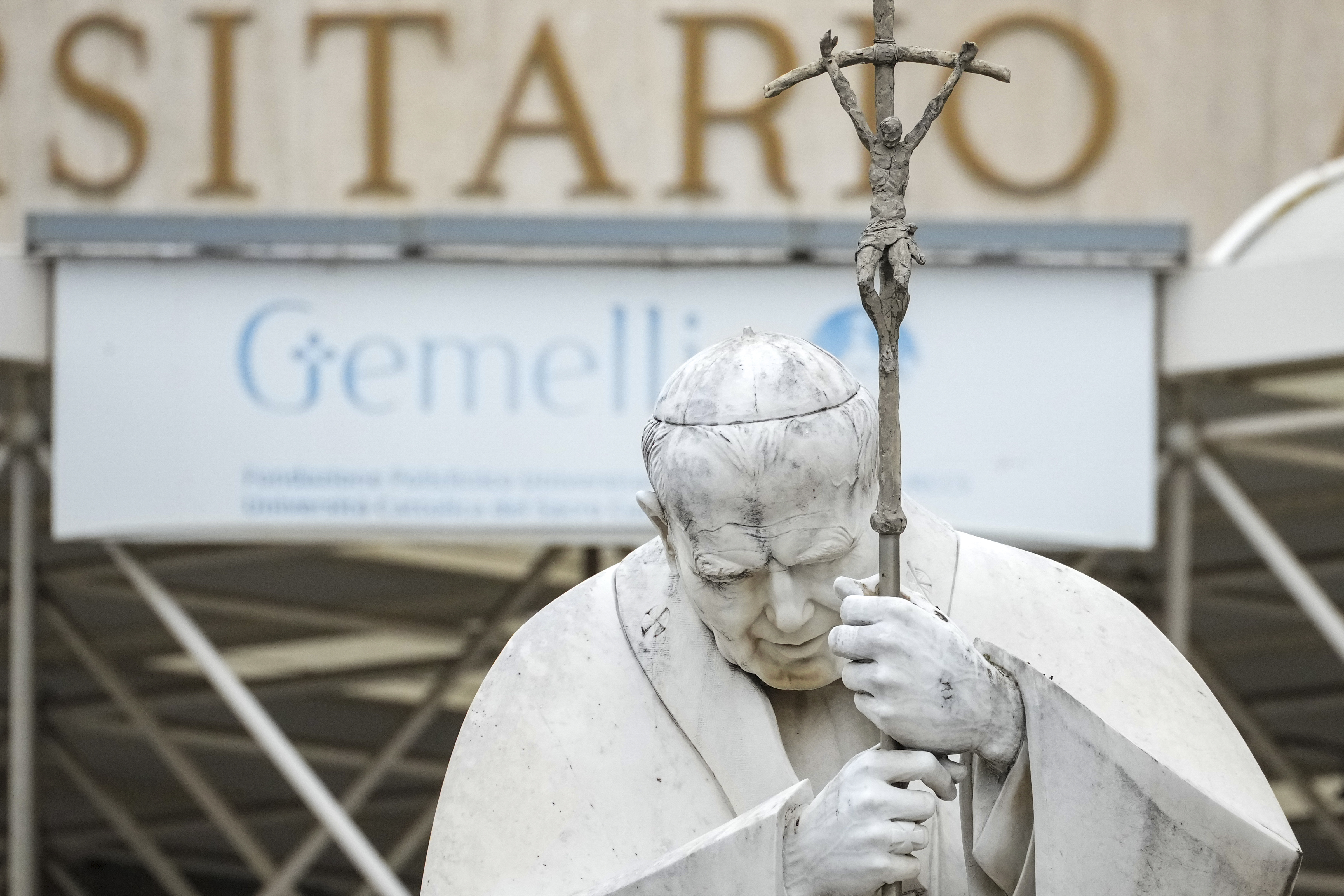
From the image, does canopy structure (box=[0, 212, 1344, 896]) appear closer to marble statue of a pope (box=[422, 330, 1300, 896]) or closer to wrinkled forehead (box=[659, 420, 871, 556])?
marble statue of a pope (box=[422, 330, 1300, 896])

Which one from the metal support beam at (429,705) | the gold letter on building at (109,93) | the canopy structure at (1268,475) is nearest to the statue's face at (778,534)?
the canopy structure at (1268,475)

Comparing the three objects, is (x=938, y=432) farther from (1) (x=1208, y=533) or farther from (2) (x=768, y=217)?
(1) (x=1208, y=533)

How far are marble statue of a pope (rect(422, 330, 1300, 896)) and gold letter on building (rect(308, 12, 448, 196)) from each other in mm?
9316

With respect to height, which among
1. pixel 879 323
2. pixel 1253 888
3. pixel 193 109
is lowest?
pixel 1253 888

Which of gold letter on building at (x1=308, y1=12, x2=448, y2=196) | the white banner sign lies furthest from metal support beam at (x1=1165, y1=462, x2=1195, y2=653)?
gold letter on building at (x1=308, y1=12, x2=448, y2=196)

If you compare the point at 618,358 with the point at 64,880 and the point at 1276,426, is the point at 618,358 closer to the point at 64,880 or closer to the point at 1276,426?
the point at 1276,426

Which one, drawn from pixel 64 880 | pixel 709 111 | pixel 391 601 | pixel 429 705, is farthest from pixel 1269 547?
pixel 64 880

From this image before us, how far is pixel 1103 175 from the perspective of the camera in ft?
44.3

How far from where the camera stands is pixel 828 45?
157 inches

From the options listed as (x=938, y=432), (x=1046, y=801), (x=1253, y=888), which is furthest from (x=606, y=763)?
(x=938, y=432)

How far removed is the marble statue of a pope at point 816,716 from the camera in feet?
12.7

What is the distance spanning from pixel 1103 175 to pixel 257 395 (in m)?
4.83

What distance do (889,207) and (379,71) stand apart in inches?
391

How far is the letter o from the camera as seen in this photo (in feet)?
43.9
